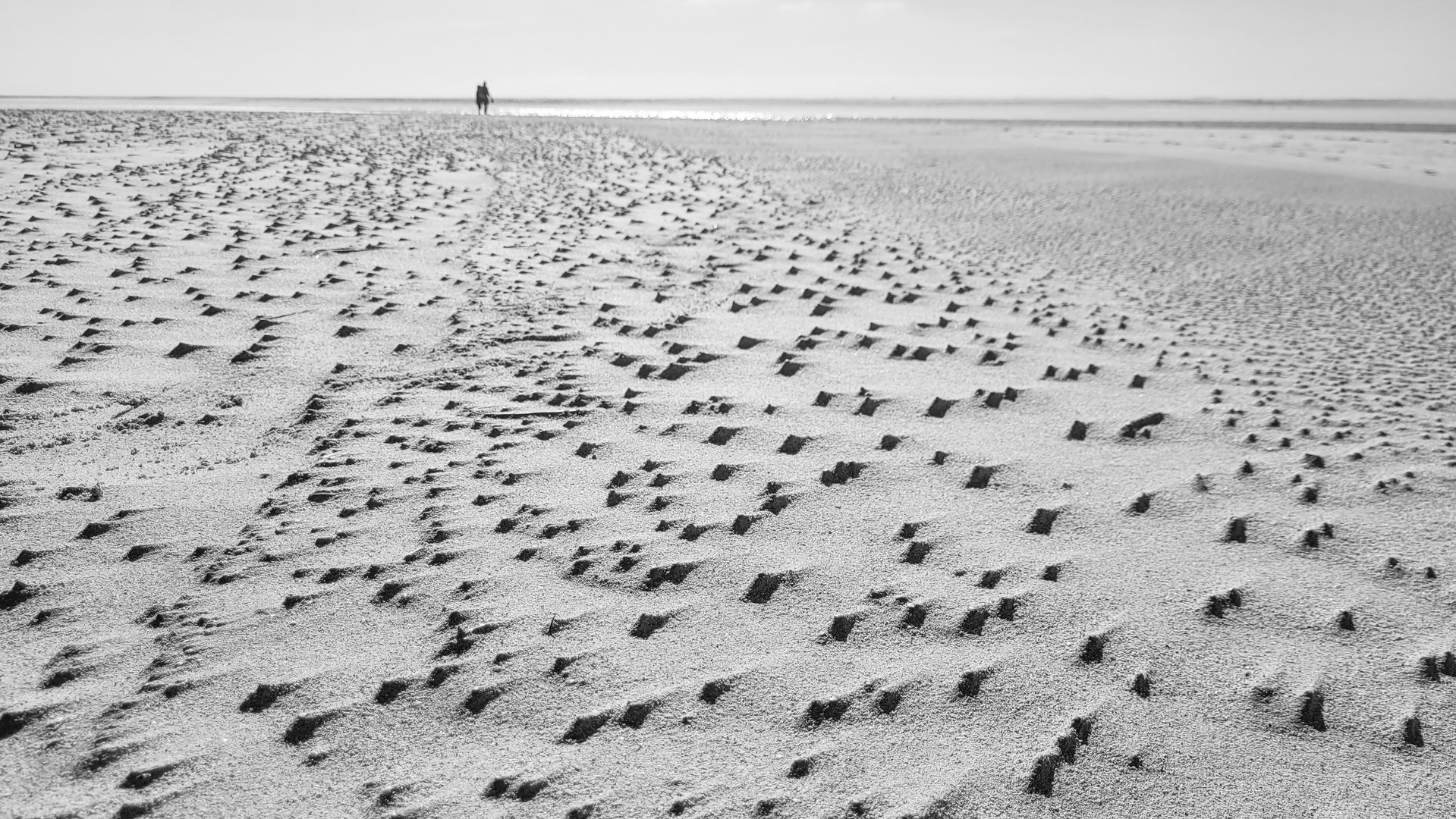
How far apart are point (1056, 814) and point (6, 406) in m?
4.62

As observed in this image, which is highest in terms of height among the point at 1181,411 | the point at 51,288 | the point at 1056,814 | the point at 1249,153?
the point at 1249,153

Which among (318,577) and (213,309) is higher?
(213,309)

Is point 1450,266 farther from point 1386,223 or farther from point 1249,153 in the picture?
point 1249,153

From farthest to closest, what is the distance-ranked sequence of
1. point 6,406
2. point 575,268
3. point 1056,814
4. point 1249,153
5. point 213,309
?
point 1249,153 < point 575,268 < point 213,309 < point 6,406 < point 1056,814

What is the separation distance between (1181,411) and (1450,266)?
613 centimetres

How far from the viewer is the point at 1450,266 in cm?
898

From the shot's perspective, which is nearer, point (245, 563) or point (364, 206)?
point (245, 563)

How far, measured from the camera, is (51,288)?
579 centimetres

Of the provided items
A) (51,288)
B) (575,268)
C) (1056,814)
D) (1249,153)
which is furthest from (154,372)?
(1249,153)

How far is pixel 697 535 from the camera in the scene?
11.5 feet

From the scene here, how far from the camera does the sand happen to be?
2436 millimetres

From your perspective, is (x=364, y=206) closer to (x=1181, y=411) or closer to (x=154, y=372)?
(x=154, y=372)

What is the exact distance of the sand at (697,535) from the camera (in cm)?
244

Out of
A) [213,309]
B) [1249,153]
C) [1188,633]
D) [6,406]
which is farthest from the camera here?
[1249,153]
